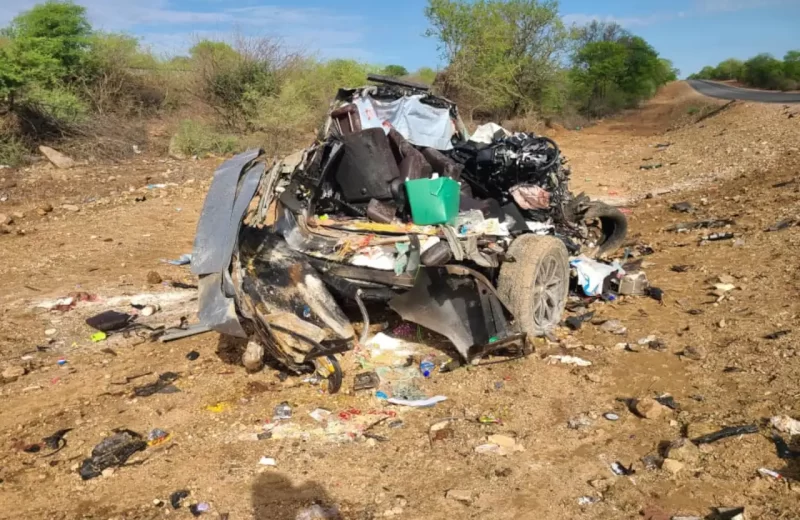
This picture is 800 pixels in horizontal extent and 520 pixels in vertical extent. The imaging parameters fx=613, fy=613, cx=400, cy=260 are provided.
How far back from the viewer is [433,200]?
441 cm

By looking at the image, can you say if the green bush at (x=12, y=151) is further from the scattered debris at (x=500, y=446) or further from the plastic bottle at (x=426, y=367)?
the scattered debris at (x=500, y=446)

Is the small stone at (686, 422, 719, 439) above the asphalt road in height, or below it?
below

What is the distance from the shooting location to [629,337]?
465cm

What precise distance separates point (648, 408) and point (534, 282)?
118 cm

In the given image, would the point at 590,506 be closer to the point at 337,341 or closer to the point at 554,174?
the point at 337,341

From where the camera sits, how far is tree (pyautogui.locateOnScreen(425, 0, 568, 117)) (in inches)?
957

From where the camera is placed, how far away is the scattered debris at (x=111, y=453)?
308 cm

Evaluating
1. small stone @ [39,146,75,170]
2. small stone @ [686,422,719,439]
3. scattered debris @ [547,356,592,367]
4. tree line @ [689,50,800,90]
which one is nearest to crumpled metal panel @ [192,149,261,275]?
scattered debris @ [547,356,592,367]

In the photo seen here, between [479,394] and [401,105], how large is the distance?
3.16 metres

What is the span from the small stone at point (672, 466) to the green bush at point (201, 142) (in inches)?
531

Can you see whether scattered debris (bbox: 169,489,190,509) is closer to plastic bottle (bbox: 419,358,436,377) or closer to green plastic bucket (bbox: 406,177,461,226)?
plastic bottle (bbox: 419,358,436,377)

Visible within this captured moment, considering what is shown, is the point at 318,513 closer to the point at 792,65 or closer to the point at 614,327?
the point at 614,327

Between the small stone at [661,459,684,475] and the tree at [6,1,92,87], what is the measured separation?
15889 mm

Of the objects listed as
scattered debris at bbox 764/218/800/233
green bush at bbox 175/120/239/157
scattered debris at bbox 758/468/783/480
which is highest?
green bush at bbox 175/120/239/157
